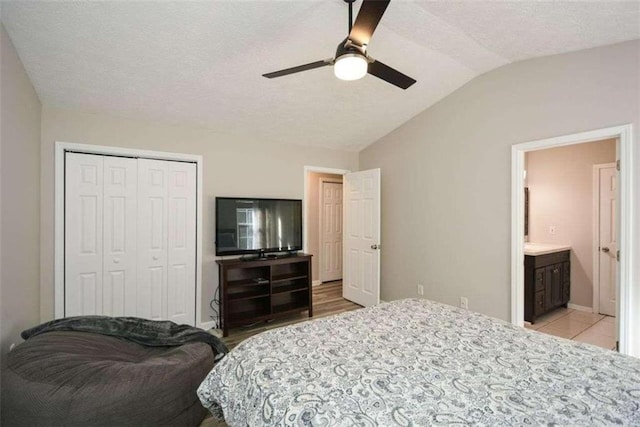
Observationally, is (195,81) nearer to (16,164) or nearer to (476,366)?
(16,164)

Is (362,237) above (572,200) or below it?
below

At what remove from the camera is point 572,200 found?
14.0 ft

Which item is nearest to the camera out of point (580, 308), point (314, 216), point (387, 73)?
point (387, 73)

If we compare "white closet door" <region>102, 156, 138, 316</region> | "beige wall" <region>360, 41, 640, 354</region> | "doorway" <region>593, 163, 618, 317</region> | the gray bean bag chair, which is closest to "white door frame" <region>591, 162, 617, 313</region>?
"doorway" <region>593, 163, 618, 317</region>

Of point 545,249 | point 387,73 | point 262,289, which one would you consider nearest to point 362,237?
point 262,289

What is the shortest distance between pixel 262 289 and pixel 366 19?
311 cm

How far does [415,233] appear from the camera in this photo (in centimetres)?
408

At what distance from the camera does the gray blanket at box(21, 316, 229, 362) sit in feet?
7.34

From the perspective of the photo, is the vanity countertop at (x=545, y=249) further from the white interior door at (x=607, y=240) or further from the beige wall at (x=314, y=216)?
the beige wall at (x=314, y=216)

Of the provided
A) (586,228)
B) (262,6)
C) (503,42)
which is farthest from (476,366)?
(586,228)

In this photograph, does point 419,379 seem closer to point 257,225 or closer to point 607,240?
point 257,225

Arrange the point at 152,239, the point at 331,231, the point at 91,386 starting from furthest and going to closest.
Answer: the point at 331,231 < the point at 152,239 < the point at 91,386

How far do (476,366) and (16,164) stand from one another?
10.3 feet

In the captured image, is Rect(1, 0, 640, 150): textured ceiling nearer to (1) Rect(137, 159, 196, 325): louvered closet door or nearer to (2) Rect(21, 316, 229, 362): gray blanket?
(1) Rect(137, 159, 196, 325): louvered closet door
